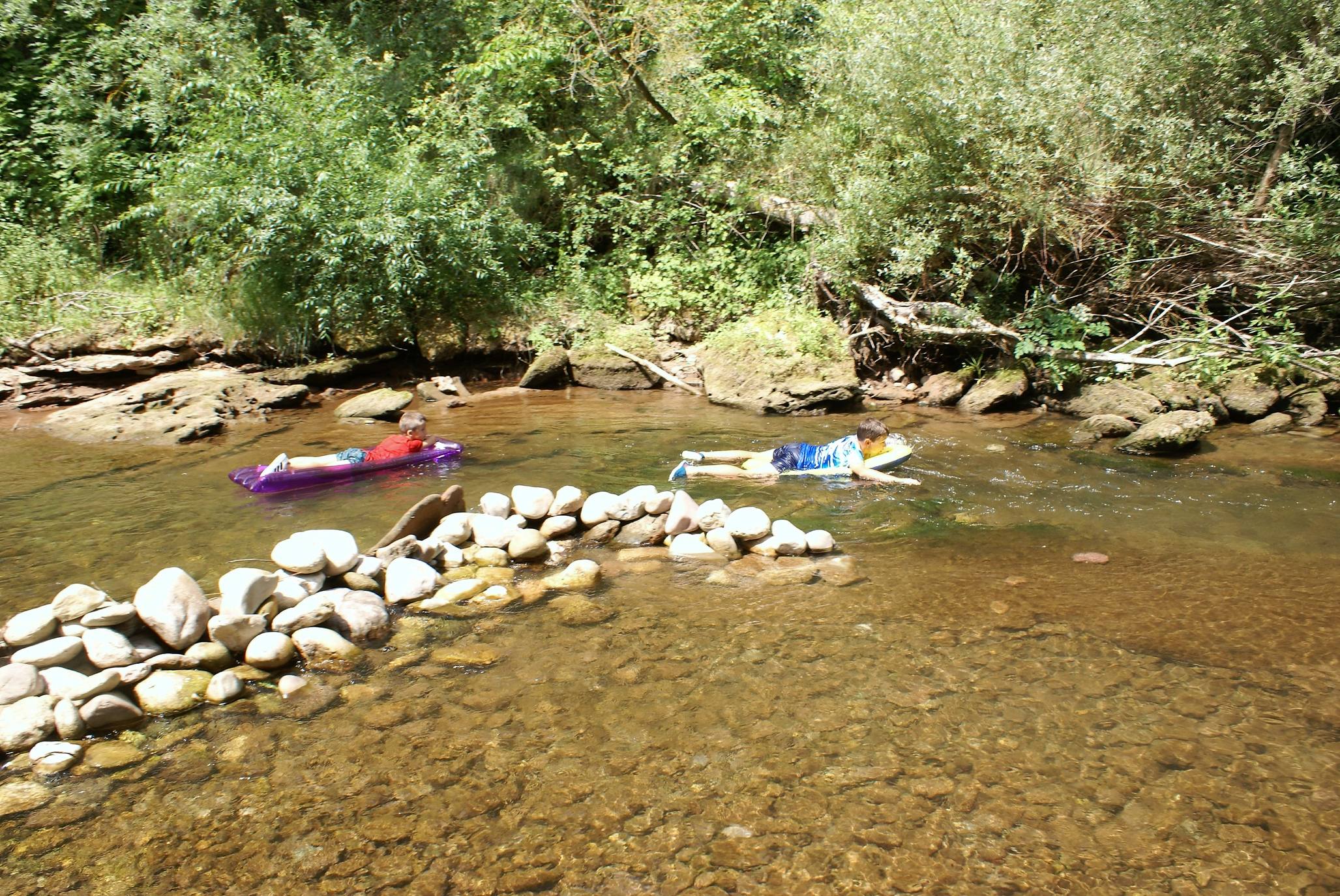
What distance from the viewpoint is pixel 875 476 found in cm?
800

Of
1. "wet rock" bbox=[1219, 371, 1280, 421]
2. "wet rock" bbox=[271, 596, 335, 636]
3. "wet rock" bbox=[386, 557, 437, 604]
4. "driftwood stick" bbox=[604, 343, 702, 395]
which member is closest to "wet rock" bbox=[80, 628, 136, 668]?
"wet rock" bbox=[271, 596, 335, 636]

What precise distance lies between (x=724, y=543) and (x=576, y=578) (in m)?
1.15

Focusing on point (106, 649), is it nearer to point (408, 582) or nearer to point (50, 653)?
point (50, 653)

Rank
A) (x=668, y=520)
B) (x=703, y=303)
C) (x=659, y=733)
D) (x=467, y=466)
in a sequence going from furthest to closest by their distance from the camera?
(x=703, y=303)
(x=467, y=466)
(x=668, y=520)
(x=659, y=733)

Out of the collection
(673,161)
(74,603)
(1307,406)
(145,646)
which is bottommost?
(1307,406)

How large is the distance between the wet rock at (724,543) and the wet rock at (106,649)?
3499 mm

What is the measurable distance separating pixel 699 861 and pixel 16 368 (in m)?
13.2

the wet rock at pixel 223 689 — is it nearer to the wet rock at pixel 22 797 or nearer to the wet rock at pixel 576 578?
the wet rock at pixel 22 797

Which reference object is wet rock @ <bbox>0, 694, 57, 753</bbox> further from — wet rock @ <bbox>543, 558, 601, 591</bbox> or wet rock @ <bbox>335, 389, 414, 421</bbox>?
wet rock @ <bbox>335, 389, 414, 421</bbox>

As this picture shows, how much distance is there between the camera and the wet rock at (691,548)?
20.1ft

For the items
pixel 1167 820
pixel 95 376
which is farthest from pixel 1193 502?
pixel 95 376

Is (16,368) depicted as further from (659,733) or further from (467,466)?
(659,733)

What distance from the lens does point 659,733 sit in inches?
152

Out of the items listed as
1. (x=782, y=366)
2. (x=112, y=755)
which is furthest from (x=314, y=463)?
(x=782, y=366)
